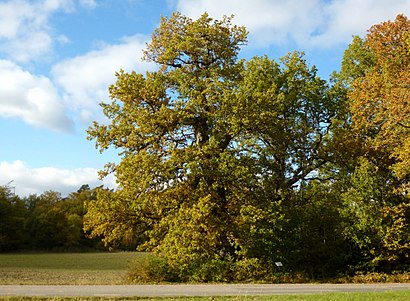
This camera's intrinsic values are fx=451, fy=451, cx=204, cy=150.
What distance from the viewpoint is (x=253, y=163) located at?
22719 mm

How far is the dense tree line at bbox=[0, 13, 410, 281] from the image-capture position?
66.9ft

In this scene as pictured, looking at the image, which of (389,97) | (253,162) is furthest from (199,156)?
(389,97)

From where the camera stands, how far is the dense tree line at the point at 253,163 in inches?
803

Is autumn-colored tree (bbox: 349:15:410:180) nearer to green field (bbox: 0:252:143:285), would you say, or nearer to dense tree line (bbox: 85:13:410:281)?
dense tree line (bbox: 85:13:410:281)

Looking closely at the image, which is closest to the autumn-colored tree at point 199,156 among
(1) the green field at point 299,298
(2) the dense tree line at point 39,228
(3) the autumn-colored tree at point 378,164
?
(3) the autumn-colored tree at point 378,164

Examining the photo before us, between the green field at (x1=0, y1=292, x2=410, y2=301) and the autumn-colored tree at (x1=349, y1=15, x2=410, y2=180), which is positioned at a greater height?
the autumn-colored tree at (x1=349, y1=15, x2=410, y2=180)

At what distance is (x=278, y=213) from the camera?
72.3 feet

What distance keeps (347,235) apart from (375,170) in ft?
11.9

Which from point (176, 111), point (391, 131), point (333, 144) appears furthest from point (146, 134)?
point (391, 131)

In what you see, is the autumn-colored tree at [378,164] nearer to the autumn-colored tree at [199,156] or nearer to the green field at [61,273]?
the autumn-colored tree at [199,156]

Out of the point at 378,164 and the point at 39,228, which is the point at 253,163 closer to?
the point at 378,164

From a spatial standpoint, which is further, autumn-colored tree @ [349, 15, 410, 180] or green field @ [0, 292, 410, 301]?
autumn-colored tree @ [349, 15, 410, 180]

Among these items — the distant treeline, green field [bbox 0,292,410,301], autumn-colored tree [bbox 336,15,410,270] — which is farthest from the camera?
the distant treeline

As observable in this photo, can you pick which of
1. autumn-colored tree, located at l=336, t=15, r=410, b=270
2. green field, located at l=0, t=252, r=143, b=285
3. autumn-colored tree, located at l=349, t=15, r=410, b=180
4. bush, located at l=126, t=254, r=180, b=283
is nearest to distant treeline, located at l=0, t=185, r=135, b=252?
green field, located at l=0, t=252, r=143, b=285
